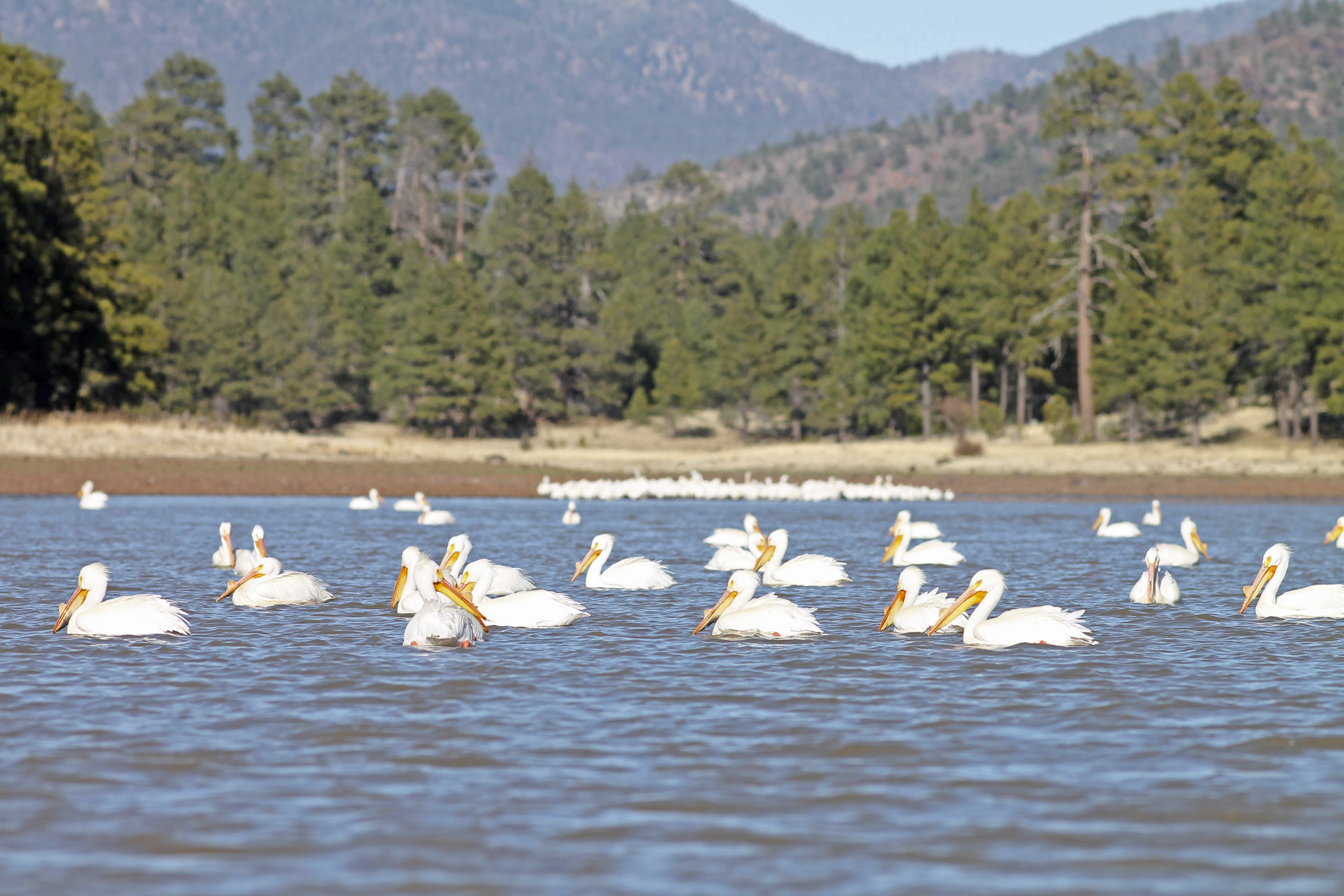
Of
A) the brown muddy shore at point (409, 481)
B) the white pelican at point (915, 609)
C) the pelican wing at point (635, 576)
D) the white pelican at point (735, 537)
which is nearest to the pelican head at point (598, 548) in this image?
the pelican wing at point (635, 576)

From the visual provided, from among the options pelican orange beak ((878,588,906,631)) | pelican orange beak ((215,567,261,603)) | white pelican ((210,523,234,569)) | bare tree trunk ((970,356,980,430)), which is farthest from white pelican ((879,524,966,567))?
bare tree trunk ((970,356,980,430))

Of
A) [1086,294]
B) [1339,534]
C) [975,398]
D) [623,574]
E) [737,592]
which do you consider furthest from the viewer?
[975,398]

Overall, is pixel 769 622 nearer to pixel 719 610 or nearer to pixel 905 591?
pixel 719 610

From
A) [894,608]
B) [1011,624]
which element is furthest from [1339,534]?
[1011,624]

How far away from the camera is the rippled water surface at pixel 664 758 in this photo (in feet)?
23.2

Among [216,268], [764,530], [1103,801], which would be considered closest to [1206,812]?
[1103,801]

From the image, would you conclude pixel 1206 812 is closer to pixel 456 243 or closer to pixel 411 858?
pixel 411 858

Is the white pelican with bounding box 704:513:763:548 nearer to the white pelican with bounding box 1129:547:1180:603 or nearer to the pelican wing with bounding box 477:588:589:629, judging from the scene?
the white pelican with bounding box 1129:547:1180:603

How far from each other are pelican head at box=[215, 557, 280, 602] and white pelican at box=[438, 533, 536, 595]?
6.60 ft

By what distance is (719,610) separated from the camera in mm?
15195

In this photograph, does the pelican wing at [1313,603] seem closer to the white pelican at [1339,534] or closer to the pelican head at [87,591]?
the white pelican at [1339,534]

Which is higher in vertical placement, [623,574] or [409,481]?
[623,574]

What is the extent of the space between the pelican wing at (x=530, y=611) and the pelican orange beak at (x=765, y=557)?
552 cm

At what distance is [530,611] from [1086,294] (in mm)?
61429
